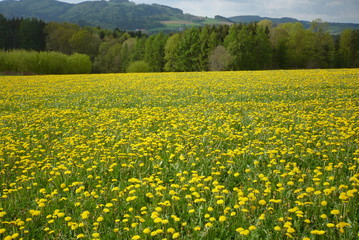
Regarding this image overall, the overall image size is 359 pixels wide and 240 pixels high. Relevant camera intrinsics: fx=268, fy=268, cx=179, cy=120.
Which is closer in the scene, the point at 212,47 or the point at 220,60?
the point at 220,60

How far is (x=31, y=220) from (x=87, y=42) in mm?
91620

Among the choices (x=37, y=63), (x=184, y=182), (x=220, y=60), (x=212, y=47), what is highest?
(x=212, y=47)

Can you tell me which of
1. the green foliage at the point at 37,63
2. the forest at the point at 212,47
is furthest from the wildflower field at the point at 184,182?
the forest at the point at 212,47

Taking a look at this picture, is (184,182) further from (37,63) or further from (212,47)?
(212,47)

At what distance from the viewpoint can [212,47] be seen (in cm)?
6366

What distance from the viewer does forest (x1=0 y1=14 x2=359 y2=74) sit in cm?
6109

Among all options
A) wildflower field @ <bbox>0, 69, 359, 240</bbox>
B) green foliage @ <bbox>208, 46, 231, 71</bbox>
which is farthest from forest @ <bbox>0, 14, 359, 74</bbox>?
wildflower field @ <bbox>0, 69, 359, 240</bbox>

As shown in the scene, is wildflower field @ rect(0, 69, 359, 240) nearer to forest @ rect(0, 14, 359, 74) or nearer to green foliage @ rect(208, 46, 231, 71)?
forest @ rect(0, 14, 359, 74)

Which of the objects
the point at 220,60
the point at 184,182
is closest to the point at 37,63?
the point at 220,60

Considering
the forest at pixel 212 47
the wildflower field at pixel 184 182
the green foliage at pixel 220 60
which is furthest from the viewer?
the forest at pixel 212 47

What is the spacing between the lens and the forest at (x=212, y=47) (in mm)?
61094

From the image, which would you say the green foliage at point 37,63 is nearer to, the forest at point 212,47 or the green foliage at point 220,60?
the forest at point 212,47

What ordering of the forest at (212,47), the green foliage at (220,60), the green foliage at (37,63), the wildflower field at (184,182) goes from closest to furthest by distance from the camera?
the wildflower field at (184,182) < the green foliage at (37,63) < the green foliage at (220,60) < the forest at (212,47)

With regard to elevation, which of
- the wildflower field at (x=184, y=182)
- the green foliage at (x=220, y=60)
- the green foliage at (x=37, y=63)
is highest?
the green foliage at (x=220, y=60)
